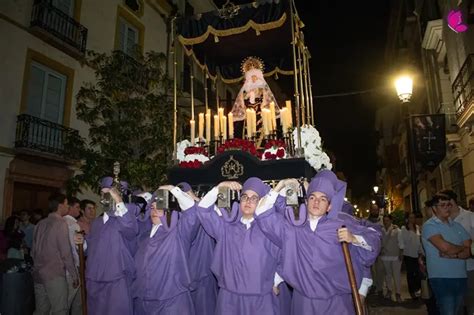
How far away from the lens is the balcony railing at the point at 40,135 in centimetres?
1070

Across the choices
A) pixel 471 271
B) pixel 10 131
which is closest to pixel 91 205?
pixel 10 131

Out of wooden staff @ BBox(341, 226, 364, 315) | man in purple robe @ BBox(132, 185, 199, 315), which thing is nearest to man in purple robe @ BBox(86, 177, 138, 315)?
man in purple robe @ BBox(132, 185, 199, 315)

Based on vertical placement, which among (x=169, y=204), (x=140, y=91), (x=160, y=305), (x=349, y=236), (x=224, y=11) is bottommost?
(x=160, y=305)

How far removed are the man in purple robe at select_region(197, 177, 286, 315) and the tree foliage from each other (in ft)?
14.2

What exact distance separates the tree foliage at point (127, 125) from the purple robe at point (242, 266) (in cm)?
435

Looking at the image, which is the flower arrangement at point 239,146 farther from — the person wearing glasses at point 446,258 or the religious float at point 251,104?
the person wearing glasses at point 446,258

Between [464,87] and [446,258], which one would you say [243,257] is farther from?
[464,87]

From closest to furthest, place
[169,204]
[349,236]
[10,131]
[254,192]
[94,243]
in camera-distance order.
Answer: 1. [349,236]
2. [254,192]
3. [169,204]
4. [94,243]
5. [10,131]

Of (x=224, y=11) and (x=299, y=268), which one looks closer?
(x=299, y=268)

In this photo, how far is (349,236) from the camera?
11.1ft

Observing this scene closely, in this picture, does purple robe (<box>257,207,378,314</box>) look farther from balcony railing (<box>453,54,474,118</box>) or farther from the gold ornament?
balcony railing (<box>453,54,474,118</box>)

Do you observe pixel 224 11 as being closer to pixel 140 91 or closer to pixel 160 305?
pixel 140 91

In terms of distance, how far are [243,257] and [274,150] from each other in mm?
2348

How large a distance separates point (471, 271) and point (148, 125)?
6597 mm
